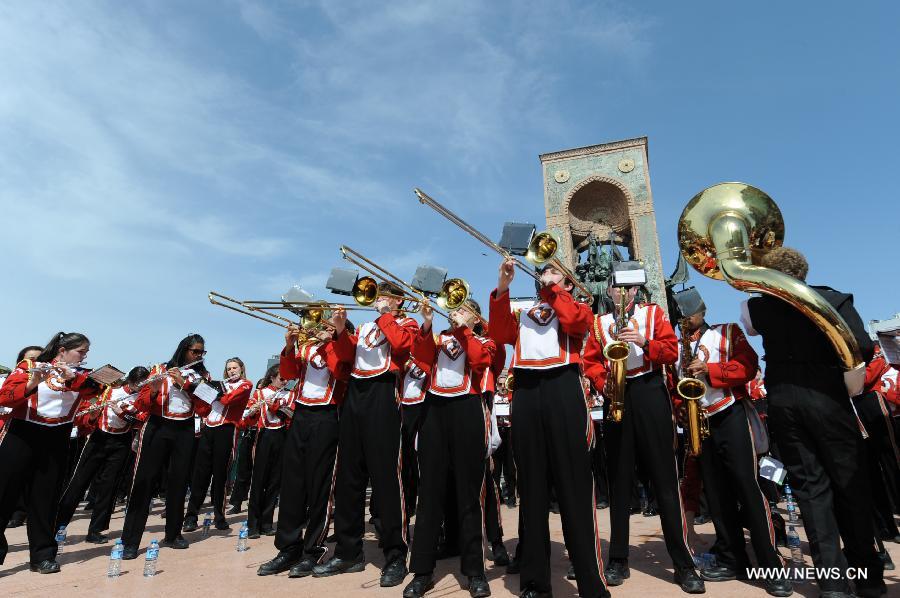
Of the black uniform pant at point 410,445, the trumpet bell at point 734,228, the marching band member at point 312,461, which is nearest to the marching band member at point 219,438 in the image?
the black uniform pant at point 410,445

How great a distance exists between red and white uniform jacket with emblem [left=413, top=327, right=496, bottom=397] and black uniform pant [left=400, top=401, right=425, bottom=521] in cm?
52

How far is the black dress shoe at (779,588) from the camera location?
3381 mm

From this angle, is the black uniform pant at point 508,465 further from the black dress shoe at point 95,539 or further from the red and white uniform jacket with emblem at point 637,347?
the black dress shoe at point 95,539

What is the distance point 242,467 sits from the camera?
9891 mm

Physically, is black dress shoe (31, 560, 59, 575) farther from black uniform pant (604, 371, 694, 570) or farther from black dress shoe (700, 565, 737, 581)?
black dress shoe (700, 565, 737, 581)

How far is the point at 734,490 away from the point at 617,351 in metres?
1.48

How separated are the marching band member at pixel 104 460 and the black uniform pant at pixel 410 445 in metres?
3.55

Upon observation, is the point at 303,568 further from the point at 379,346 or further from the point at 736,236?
the point at 736,236

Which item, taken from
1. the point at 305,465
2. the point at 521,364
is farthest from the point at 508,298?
the point at 305,465

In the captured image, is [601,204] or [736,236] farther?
[601,204]

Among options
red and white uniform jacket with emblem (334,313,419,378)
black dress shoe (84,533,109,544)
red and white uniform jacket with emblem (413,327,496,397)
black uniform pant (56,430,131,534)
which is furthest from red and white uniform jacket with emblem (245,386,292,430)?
red and white uniform jacket with emblem (413,327,496,397)

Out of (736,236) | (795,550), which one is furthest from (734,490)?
(736,236)

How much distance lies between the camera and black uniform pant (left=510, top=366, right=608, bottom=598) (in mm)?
3328

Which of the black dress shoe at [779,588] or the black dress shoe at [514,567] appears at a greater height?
the black dress shoe at [779,588]
